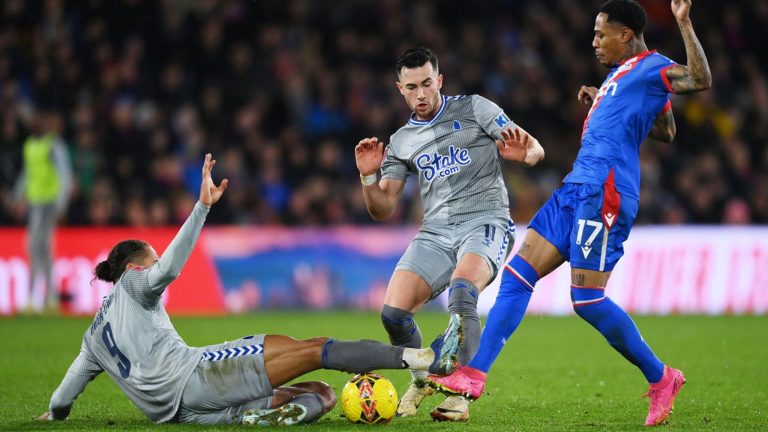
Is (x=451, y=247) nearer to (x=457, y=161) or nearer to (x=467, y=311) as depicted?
(x=457, y=161)

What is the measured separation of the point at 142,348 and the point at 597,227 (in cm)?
262

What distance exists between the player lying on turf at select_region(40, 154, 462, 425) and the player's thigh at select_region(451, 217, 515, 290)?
626 mm

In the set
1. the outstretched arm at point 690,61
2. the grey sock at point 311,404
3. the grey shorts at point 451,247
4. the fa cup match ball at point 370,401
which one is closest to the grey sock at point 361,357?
the fa cup match ball at point 370,401

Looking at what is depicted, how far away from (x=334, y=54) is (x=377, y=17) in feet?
3.92

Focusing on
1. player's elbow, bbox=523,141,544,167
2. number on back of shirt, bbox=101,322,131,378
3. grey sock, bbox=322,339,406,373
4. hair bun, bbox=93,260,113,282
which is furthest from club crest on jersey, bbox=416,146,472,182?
number on back of shirt, bbox=101,322,131,378

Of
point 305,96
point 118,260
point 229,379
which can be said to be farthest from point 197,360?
point 305,96

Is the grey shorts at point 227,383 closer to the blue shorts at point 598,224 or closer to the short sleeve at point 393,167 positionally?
the short sleeve at point 393,167

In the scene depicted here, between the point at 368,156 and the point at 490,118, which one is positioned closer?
the point at 368,156

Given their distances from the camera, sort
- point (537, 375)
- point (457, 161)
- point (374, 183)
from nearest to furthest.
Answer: point (374, 183) → point (457, 161) → point (537, 375)

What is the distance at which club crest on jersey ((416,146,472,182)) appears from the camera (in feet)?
23.5

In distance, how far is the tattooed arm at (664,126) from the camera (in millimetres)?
6539

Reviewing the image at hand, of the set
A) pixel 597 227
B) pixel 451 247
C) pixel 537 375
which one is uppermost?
pixel 597 227

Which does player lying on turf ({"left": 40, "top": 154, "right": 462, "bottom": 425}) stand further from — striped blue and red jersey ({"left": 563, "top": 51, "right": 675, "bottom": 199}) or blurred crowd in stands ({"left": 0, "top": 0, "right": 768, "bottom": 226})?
blurred crowd in stands ({"left": 0, "top": 0, "right": 768, "bottom": 226})

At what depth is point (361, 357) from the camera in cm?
610
